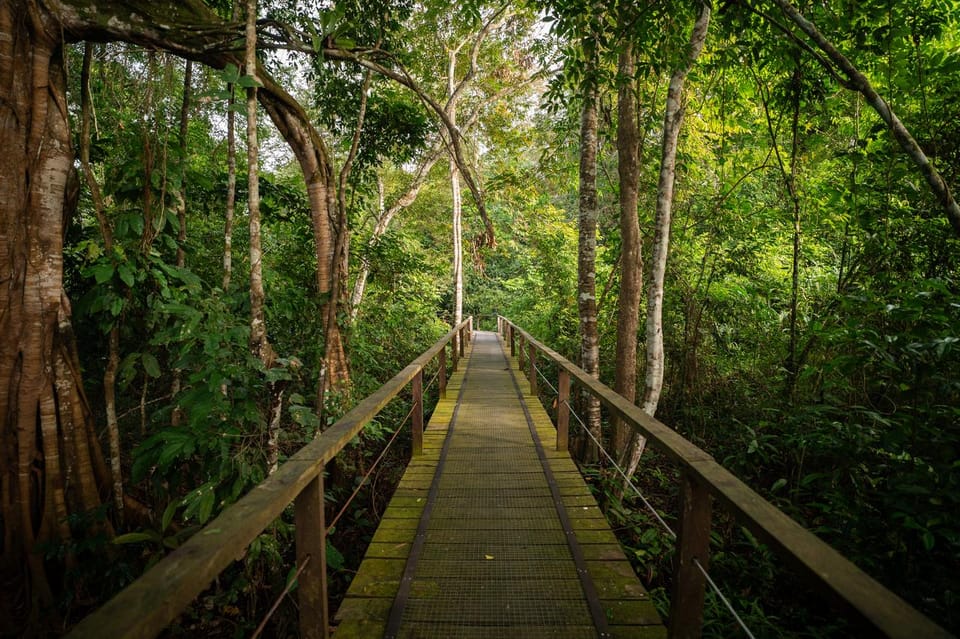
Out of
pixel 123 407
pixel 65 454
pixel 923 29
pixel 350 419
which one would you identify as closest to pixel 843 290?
pixel 923 29

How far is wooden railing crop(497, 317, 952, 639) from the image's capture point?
85cm

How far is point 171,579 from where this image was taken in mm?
892

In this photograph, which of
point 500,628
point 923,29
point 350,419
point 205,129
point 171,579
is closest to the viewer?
point 171,579

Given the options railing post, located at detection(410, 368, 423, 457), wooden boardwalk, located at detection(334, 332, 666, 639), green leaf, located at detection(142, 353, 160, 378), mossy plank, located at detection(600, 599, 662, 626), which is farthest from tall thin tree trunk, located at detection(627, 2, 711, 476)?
green leaf, located at detection(142, 353, 160, 378)

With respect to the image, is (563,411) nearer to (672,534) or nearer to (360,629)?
(672,534)

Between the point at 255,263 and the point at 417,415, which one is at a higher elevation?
the point at 255,263


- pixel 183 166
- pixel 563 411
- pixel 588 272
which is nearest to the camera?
pixel 183 166

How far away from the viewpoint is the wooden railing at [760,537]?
85cm

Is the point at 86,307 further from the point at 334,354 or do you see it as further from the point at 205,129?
the point at 205,129

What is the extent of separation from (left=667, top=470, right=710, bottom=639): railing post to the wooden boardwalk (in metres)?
0.36

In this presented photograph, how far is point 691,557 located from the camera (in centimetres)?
153

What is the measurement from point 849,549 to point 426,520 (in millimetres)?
2927

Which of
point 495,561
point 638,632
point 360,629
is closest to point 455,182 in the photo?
point 495,561

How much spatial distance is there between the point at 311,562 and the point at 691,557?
1463 mm
